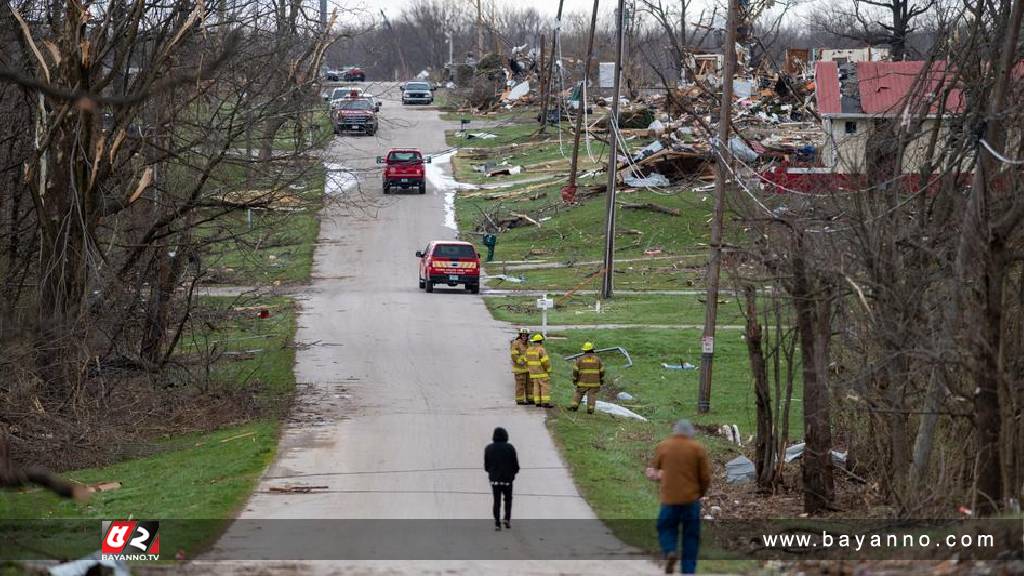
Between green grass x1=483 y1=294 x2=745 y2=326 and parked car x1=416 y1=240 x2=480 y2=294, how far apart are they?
1.47m

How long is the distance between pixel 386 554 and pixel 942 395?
6502 millimetres

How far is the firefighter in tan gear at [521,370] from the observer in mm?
22031

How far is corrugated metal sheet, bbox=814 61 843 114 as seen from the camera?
47594mm

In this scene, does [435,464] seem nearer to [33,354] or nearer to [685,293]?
[33,354]

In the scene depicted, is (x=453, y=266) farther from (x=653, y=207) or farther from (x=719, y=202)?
(x=719, y=202)

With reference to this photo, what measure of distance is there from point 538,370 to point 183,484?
729 cm

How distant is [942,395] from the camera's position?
13953mm

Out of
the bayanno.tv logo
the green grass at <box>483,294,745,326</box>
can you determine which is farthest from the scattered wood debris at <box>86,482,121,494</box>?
the green grass at <box>483,294,745,326</box>

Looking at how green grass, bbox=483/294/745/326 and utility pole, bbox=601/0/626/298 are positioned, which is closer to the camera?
utility pole, bbox=601/0/626/298

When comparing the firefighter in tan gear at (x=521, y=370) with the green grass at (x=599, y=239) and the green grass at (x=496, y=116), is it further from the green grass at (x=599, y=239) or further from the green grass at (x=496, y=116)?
the green grass at (x=496, y=116)

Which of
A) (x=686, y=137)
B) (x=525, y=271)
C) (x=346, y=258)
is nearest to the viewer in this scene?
(x=525, y=271)

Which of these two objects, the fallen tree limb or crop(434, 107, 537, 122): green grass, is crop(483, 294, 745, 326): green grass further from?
crop(434, 107, 537, 122): green grass

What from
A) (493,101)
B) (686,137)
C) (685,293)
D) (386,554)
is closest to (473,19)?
(493,101)

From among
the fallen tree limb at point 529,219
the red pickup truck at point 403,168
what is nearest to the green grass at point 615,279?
the fallen tree limb at point 529,219
